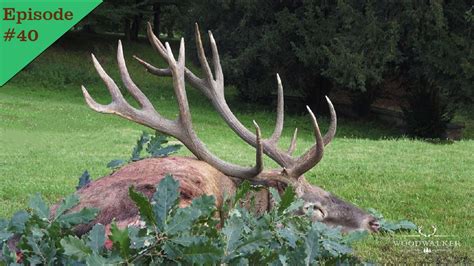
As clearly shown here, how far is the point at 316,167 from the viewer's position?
24.2 ft

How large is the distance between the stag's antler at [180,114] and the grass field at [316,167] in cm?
95

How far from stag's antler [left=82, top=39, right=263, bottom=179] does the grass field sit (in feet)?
3.12

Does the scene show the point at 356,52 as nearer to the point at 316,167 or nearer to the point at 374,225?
the point at 316,167

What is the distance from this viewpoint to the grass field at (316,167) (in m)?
5.17

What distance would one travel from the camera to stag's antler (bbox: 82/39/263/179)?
11.1 ft

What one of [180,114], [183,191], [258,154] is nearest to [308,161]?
[258,154]

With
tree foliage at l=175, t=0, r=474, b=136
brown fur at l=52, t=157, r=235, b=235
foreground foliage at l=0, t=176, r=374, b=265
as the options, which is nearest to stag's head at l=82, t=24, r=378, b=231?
brown fur at l=52, t=157, r=235, b=235

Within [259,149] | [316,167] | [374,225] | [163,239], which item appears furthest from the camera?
[316,167]

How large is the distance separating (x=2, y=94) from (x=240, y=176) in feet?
50.5

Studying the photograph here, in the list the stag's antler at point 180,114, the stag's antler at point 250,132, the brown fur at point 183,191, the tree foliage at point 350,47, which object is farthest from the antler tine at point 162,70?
the tree foliage at point 350,47

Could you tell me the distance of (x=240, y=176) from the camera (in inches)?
135

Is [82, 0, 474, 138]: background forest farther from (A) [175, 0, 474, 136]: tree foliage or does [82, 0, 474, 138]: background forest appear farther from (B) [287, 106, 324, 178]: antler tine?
(B) [287, 106, 324, 178]: antler tine

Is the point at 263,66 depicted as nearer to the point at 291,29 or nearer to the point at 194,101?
the point at 291,29

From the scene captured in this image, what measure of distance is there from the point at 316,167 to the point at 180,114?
397 cm
